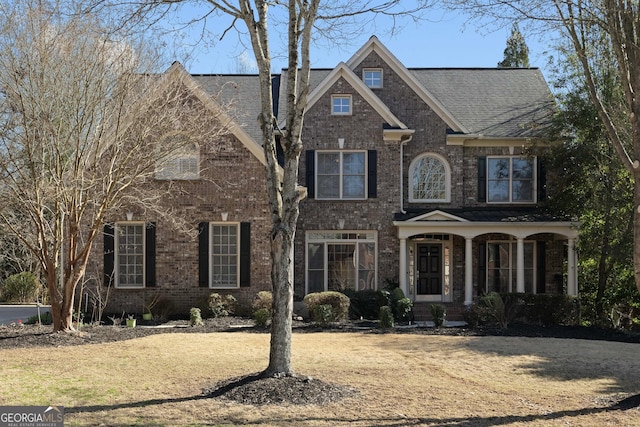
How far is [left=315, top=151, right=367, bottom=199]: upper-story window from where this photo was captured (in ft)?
68.3

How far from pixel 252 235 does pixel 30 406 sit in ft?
37.2

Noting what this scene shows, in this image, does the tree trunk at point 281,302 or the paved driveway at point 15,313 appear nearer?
the tree trunk at point 281,302

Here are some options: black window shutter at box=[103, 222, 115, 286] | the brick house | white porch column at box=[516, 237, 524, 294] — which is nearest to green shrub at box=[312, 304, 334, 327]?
the brick house

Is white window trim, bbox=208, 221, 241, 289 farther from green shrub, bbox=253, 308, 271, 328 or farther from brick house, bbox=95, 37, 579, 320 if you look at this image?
green shrub, bbox=253, 308, 271, 328

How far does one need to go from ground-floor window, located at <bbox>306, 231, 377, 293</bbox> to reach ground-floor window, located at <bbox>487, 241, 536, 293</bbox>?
13.4ft

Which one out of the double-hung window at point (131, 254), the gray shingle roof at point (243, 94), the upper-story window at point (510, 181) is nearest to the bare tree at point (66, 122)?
the double-hung window at point (131, 254)

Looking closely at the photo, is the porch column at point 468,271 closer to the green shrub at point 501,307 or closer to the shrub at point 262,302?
the green shrub at point 501,307

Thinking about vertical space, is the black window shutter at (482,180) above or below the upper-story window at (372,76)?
below

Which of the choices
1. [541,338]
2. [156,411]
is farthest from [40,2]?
[541,338]

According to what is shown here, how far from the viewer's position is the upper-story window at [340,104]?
20797 mm

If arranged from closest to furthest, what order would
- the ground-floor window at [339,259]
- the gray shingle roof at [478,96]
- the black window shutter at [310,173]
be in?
the black window shutter at [310,173]
the ground-floor window at [339,259]
the gray shingle roof at [478,96]

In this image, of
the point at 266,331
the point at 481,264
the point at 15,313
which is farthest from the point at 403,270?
the point at 15,313

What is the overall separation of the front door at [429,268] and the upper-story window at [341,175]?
2.97 m

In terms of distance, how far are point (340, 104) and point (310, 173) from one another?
7.77ft
